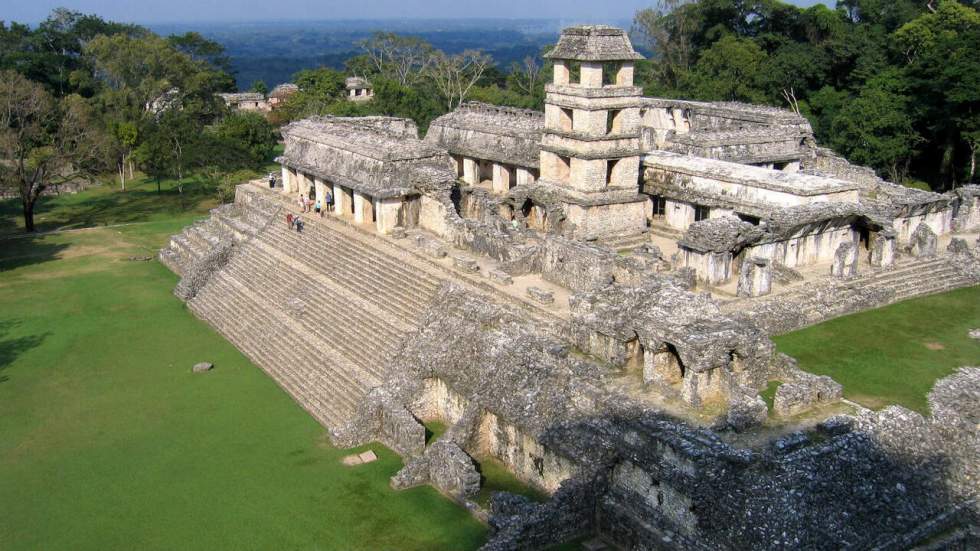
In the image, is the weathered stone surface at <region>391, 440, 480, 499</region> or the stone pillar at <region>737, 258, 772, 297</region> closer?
the weathered stone surface at <region>391, 440, 480, 499</region>

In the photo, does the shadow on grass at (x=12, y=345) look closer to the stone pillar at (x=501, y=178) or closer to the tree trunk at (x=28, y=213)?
the tree trunk at (x=28, y=213)

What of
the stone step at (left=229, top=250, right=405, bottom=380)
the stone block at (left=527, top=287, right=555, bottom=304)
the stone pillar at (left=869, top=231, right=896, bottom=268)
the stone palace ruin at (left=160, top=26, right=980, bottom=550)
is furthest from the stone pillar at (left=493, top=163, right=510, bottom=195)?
the stone pillar at (left=869, top=231, right=896, bottom=268)

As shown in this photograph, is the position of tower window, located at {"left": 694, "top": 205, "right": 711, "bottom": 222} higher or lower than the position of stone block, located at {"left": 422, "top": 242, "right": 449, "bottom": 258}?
higher

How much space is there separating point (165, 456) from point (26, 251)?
52.6 ft

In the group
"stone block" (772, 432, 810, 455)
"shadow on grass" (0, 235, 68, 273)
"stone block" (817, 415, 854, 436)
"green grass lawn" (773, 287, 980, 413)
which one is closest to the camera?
"stone block" (772, 432, 810, 455)

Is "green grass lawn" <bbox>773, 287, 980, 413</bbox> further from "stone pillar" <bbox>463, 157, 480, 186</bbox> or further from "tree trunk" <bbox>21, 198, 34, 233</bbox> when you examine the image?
"tree trunk" <bbox>21, 198, 34, 233</bbox>

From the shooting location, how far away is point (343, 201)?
23.7 metres

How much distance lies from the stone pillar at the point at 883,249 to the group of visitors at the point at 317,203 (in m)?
14.0

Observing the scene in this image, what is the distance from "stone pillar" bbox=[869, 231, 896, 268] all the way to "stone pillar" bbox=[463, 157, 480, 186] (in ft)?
42.3

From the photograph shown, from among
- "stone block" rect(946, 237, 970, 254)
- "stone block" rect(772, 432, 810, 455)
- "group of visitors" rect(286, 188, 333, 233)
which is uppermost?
"group of visitors" rect(286, 188, 333, 233)

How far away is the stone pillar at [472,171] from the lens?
28422 mm

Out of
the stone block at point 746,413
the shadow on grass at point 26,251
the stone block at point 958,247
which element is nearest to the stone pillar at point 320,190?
the shadow on grass at point 26,251

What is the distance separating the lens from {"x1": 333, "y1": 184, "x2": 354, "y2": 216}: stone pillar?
23.5 m

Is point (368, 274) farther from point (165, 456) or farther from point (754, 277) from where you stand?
point (754, 277)
